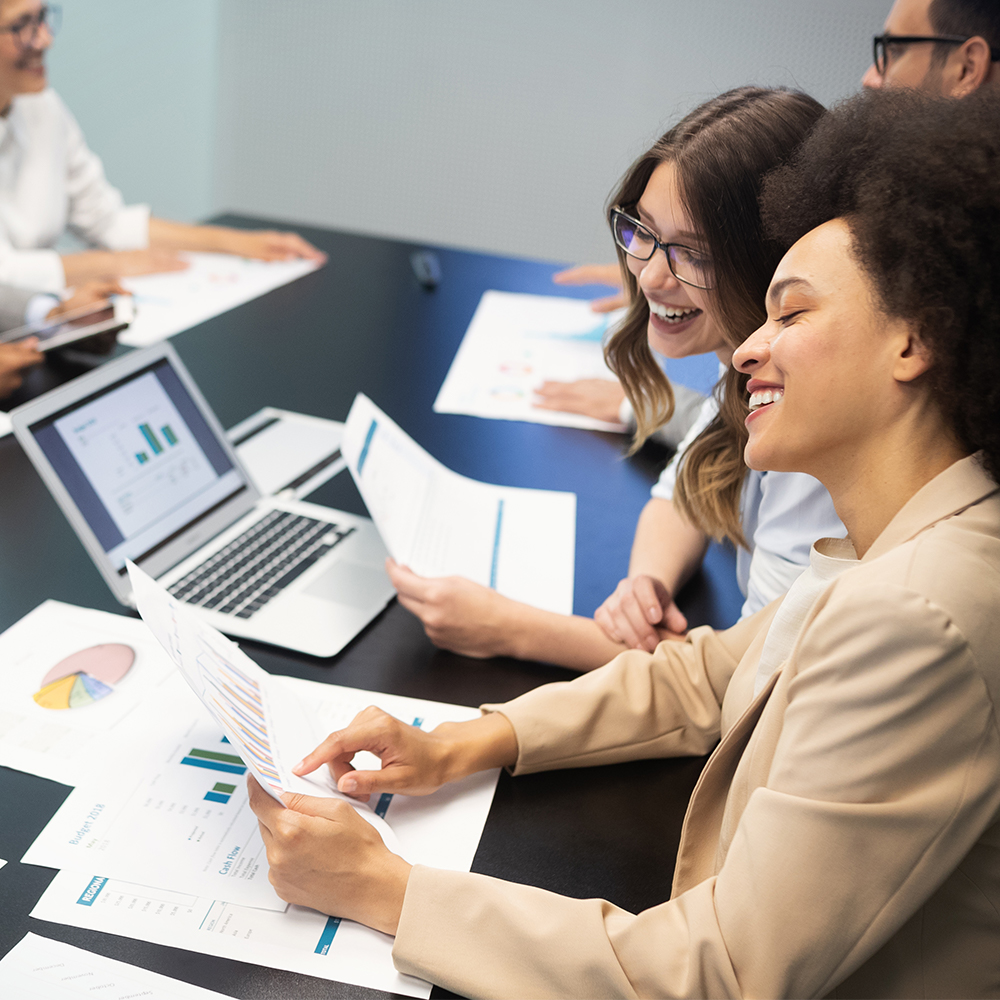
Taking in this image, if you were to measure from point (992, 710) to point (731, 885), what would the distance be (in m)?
0.22

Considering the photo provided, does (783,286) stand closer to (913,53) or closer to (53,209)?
(913,53)

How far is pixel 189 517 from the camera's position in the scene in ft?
4.23

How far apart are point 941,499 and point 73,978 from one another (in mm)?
739

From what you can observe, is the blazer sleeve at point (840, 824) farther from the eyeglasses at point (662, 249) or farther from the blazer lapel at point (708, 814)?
the eyeglasses at point (662, 249)

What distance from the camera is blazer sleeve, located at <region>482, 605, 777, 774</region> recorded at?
98cm

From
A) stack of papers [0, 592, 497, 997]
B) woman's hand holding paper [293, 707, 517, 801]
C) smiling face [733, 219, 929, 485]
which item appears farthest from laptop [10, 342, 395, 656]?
smiling face [733, 219, 929, 485]

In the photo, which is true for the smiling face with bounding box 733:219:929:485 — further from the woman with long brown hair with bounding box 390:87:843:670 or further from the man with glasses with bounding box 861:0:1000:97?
the man with glasses with bounding box 861:0:1000:97

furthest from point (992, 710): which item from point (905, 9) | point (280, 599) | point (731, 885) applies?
point (905, 9)

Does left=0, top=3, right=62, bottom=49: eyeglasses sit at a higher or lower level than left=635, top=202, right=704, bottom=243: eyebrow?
higher

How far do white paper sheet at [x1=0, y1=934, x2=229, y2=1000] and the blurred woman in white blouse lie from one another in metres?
1.73

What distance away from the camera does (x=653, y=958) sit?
2.36 feet

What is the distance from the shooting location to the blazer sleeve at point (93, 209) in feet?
8.53

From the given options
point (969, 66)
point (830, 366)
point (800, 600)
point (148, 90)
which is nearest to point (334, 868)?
point (800, 600)

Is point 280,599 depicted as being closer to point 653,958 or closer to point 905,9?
point 653,958
